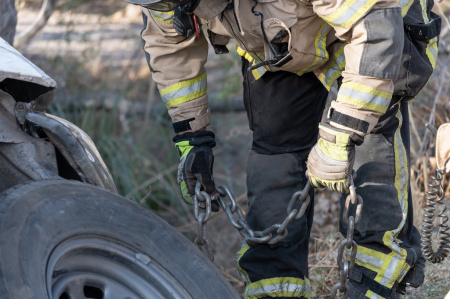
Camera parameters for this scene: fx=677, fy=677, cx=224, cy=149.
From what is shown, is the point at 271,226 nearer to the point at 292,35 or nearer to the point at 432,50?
the point at 292,35

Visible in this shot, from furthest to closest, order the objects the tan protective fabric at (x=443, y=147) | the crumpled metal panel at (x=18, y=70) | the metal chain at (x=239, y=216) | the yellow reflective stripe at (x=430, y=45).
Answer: the tan protective fabric at (x=443, y=147) < the yellow reflective stripe at (x=430, y=45) < the metal chain at (x=239, y=216) < the crumpled metal panel at (x=18, y=70)

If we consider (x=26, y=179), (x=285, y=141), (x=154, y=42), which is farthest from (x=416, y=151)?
(x=26, y=179)

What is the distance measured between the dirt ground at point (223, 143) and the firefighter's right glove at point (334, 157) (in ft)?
3.16

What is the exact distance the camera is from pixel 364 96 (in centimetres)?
229

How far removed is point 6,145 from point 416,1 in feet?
5.13

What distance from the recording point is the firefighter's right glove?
2350mm

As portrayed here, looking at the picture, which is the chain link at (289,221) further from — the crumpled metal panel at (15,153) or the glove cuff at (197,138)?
the crumpled metal panel at (15,153)

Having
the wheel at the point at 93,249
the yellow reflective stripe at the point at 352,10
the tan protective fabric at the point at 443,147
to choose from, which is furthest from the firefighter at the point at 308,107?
the wheel at the point at 93,249

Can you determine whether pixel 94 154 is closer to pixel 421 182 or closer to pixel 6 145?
pixel 6 145

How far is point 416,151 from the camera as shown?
4.38 metres

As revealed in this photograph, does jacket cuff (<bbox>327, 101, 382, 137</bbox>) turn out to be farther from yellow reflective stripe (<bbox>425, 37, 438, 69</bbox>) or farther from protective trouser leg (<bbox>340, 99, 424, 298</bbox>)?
yellow reflective stripe (<bbox>425, 37, 438, 69</bbox>)

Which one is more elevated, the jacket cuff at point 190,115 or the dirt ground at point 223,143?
the jacket cuff at point 190,115

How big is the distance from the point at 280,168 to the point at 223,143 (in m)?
3.23

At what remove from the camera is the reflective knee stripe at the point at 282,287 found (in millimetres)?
2766
